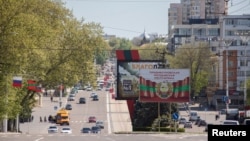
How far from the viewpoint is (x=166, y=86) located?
55.8m

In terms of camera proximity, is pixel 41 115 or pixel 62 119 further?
pixel 41 115

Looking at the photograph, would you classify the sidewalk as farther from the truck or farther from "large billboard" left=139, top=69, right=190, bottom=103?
"large billboard" left=139, top=69, right=190, bottom=103

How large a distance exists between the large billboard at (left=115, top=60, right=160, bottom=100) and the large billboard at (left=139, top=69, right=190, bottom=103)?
8352 millimetres

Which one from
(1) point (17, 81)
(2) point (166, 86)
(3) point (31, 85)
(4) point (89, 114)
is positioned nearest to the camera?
(1) point (17, 81)

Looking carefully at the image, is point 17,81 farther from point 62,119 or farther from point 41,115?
point 41,115

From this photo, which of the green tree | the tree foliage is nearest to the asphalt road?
the tree foliage

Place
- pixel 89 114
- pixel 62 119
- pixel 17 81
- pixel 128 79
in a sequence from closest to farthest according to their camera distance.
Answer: pixel 17 81, pixel 128 79, pixel 62 119, pixel 89 114

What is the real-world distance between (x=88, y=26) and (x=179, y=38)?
10107cm

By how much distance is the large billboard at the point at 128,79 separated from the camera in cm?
6493

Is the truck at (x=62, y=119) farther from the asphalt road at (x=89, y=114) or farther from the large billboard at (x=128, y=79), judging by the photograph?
the large billboard at (x=128, y=79)

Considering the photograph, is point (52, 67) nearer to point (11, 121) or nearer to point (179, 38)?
point (11, 121)

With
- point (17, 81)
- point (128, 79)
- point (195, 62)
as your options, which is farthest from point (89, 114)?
point (17, 81)

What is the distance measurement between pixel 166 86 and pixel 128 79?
9.84 metres

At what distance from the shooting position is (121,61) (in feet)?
216
